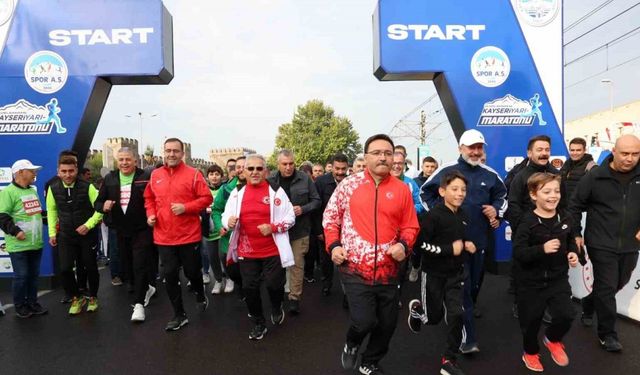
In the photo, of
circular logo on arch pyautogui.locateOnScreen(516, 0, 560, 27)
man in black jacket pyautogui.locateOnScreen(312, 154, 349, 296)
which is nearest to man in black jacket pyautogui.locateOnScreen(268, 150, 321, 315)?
man in black jacket pyautogui.locateOnScreen(312, 154, 349, 296)

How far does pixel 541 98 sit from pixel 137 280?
648cm

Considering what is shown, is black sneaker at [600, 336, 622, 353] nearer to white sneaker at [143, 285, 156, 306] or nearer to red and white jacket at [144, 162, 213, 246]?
red and white jacket at [144, 162, 213, 246]

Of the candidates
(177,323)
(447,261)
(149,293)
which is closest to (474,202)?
(447,261)

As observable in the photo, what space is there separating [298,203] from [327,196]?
0.78 meters

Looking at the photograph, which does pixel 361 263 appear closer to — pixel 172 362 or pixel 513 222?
pixel 513 222

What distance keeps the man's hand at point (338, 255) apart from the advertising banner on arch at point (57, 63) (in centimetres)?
500

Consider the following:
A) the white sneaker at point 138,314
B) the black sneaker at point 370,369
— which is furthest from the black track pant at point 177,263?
the black sneaker at point 370,369

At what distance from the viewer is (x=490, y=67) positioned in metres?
7.14

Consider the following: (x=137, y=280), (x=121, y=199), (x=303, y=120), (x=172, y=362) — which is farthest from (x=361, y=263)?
(x=303, y=120)

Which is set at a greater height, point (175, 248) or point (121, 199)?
point (121, 199)

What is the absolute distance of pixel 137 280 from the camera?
5.20 metres

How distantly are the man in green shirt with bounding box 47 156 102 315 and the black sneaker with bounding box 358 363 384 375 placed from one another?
3706 mm

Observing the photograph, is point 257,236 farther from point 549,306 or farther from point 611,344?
point 611,344

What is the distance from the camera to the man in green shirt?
213 inches
